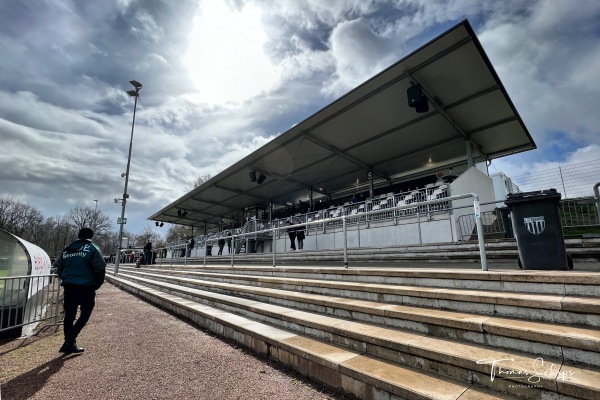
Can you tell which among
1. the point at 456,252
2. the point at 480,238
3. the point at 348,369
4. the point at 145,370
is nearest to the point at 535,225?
the point at 480,238

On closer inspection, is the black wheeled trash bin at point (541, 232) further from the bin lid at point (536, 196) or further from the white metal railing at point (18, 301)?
the white metal railing at point (18, 301)

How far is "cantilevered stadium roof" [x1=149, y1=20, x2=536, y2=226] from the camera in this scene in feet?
26.6

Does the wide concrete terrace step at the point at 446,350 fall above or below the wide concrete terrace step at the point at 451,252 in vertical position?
below

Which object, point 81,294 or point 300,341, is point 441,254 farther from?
point 81,294

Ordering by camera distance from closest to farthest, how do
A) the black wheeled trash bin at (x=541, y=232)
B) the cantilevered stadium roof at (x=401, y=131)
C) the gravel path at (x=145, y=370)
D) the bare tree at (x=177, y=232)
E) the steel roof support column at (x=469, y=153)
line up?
the gravel path at (x=145, y=370) → the black wheeled trash bin at (x=541, y=232) → the cantilevered stadium roof at (x=401, y=131) → the steel roof support column at (x=469, y=153) → the bare tree at (x=177, y=232)

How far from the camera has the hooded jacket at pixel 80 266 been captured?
14.3 feet

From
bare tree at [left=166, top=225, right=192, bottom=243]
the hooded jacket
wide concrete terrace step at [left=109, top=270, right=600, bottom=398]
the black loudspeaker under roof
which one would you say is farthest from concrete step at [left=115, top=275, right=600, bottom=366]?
bare tree at [left=166, top=225, right=192, bottom=243]

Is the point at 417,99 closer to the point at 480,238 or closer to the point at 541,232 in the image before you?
the point at 541,232

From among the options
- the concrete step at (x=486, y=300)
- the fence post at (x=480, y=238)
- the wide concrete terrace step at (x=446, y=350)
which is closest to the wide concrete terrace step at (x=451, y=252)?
the fence post at (x=480, y=238)

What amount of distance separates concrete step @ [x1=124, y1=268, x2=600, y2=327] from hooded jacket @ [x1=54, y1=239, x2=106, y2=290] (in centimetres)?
359

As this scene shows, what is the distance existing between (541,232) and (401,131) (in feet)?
28.8

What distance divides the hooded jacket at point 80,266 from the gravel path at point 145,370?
1085 mm

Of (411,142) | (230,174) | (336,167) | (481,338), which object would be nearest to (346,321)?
(481,338)

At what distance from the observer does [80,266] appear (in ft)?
14.4
